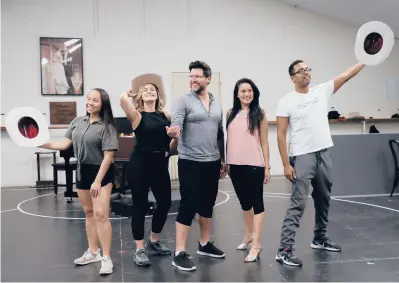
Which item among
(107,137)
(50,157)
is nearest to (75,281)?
(107,137)

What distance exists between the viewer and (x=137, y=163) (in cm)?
301

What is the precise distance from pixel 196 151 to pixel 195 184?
0.23 m

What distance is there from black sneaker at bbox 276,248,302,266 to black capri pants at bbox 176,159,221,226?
0.66 metres

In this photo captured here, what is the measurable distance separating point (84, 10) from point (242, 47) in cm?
332

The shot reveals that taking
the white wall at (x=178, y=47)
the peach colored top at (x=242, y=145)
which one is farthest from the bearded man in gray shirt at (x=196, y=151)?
the white wall at (x=178, y=47)

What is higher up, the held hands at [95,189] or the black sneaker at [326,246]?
the held hands at [95,189]

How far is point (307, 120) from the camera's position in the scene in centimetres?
306

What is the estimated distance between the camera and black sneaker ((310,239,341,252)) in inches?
134

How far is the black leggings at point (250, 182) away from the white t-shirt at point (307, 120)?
0.34m

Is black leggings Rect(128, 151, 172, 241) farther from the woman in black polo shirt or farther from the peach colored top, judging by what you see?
the peach colored top

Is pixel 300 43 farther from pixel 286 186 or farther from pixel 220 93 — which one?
pixel 286 186

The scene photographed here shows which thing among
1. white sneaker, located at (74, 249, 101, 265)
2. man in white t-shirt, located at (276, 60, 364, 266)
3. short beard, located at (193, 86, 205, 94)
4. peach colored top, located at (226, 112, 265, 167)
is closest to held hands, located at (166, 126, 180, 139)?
short beard, located at (193, 86, 205, 94)

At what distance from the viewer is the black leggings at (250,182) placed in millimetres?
3077

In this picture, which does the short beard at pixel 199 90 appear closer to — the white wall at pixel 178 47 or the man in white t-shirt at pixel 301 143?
the man in white t-shirt at pixel 301 143
